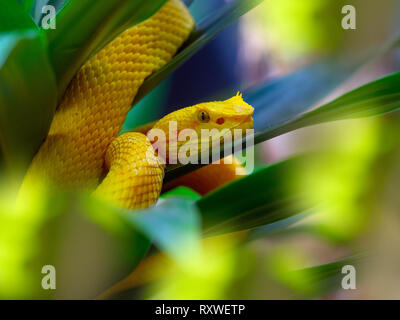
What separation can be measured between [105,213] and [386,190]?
37 cm

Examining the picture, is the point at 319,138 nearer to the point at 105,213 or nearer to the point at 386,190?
the point at 386,190

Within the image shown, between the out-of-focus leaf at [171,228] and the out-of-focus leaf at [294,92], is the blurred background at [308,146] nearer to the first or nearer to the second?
the out-of-focus leaf at [294,92]

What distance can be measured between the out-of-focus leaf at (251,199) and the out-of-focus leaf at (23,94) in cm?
15

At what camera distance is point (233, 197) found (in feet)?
1.23

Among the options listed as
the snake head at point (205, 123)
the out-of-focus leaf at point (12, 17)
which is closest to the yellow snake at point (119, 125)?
the snake head at point (205, 123)

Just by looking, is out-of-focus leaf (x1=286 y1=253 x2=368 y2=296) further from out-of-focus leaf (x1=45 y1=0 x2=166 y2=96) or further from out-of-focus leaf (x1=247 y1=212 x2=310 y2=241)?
out-of-focus leaf (x1=45 y1=0 x2=166 y2=96)

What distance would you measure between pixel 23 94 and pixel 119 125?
132 mm

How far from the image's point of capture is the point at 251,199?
376 millimetres

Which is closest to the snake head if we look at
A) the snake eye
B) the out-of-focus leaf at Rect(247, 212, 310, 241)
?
the snake eye

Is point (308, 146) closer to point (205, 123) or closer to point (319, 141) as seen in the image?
point (319, 141)

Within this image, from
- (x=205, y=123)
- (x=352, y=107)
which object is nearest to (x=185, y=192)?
(x=205, y=123)

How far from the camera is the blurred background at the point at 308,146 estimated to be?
0.46 m
